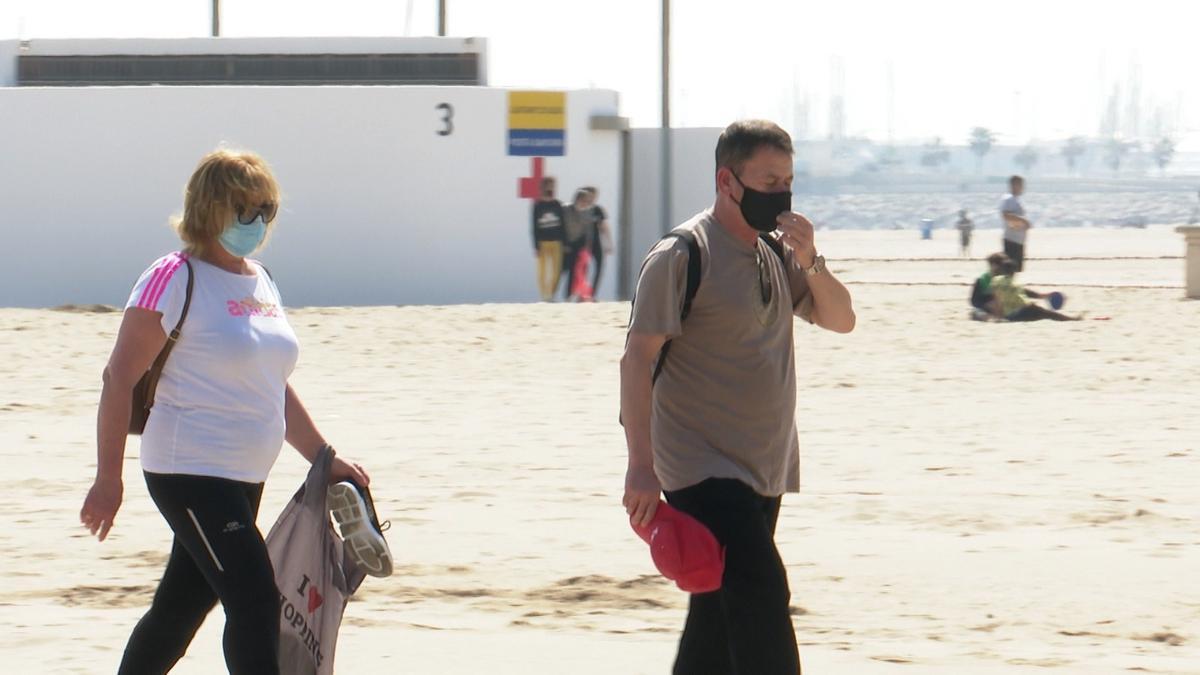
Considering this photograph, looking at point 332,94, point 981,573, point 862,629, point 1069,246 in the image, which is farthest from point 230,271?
point 1069,246

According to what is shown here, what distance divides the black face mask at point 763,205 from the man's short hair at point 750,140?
0.05 meters

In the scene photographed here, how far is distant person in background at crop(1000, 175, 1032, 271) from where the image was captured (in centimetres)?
2204

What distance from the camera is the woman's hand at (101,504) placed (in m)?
4.32

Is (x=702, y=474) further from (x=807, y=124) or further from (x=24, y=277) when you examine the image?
(x=807, y=124)

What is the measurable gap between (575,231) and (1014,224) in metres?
5.20

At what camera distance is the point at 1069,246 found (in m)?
55.7

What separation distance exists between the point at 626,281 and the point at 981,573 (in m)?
17.6

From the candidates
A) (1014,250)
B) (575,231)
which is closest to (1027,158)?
(1014,250)

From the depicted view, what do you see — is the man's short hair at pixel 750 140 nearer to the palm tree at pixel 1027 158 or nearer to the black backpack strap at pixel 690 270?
the black backpack strap at pixel 690 270

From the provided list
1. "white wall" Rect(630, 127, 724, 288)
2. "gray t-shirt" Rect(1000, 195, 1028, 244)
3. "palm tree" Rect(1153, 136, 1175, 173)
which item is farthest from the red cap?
"palm tree" Rect(1153, 136, 1175, 173)

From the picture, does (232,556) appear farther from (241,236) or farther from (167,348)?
(241,236)

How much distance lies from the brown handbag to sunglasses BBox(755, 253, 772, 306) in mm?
1294

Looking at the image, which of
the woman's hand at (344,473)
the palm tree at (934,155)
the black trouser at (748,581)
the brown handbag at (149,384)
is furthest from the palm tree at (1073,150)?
the brown handbag at (149,384)

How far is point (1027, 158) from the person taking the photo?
174 meters
